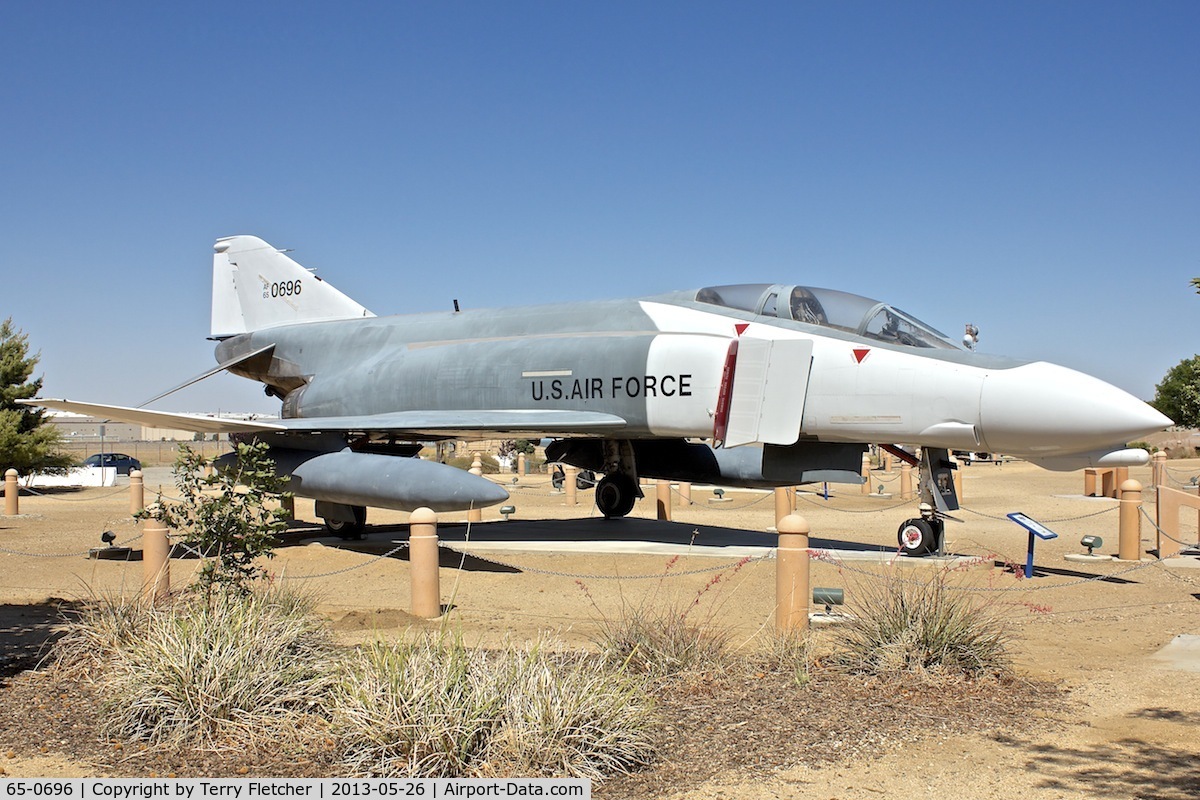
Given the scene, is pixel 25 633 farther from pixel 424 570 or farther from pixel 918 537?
pixel 918 537

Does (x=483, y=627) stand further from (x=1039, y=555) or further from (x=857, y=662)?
(x=1039, y=555)

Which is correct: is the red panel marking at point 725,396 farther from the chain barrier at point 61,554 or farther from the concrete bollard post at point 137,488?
the concrete bollard post at point 137,488

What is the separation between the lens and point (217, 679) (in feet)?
17.5

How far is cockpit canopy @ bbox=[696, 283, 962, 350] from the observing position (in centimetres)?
1205

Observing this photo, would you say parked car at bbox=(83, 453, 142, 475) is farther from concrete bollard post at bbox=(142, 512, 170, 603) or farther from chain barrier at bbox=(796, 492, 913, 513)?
concrete bollard post at bbox=(142, 512, 170, 603)

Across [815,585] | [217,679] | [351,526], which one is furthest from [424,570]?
[351,526]

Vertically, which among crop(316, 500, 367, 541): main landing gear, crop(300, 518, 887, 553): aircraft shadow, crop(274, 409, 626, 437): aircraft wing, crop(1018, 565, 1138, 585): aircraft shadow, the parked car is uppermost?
crop(274, 409, 626, 437): aircraft wing

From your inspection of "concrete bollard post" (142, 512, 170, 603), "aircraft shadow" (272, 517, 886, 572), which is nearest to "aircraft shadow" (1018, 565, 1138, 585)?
"aircraft shadow" (272, 517, 886, 572)

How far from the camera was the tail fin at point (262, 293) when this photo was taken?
18.5m

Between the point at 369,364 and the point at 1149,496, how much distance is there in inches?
731

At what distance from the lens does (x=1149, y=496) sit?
947 inches

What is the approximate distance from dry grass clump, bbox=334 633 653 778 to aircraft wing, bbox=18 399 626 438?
8.32 m

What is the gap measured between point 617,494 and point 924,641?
10.3 metres

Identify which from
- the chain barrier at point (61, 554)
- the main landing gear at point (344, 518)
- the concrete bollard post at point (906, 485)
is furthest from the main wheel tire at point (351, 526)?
the concrete bollard post at point (906, 485)
